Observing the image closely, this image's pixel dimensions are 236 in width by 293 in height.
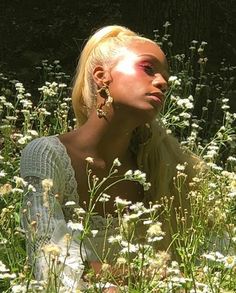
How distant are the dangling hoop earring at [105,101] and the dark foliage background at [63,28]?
315cm

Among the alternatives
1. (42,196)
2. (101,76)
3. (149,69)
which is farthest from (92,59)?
(42,196)

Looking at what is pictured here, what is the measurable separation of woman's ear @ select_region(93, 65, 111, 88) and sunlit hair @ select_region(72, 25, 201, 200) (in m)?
0.02

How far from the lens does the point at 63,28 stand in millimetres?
7262

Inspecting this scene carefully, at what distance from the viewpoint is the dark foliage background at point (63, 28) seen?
21.6 feet

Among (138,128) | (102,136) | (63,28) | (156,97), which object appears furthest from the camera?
(63,28)

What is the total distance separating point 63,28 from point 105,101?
4905 millimetres

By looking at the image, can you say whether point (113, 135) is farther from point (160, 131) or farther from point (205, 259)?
point (205, 259)

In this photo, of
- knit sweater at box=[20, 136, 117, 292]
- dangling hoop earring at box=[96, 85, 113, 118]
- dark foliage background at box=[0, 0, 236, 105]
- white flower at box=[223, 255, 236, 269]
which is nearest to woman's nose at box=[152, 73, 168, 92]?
dangling hoop earring at box=[96, 85, 113, 118]

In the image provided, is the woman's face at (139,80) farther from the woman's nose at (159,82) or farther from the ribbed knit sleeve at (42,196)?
the ribbed knit sleeve at (42,196)

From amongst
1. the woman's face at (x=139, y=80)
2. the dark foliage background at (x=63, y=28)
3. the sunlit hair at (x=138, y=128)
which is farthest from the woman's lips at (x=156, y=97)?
the dark foliage background at (x=63, y=28)

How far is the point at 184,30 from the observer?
5371mm

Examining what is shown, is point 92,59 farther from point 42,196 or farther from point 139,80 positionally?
point 42,196

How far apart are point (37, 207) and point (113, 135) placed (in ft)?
1.33

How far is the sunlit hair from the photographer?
8.40ft
